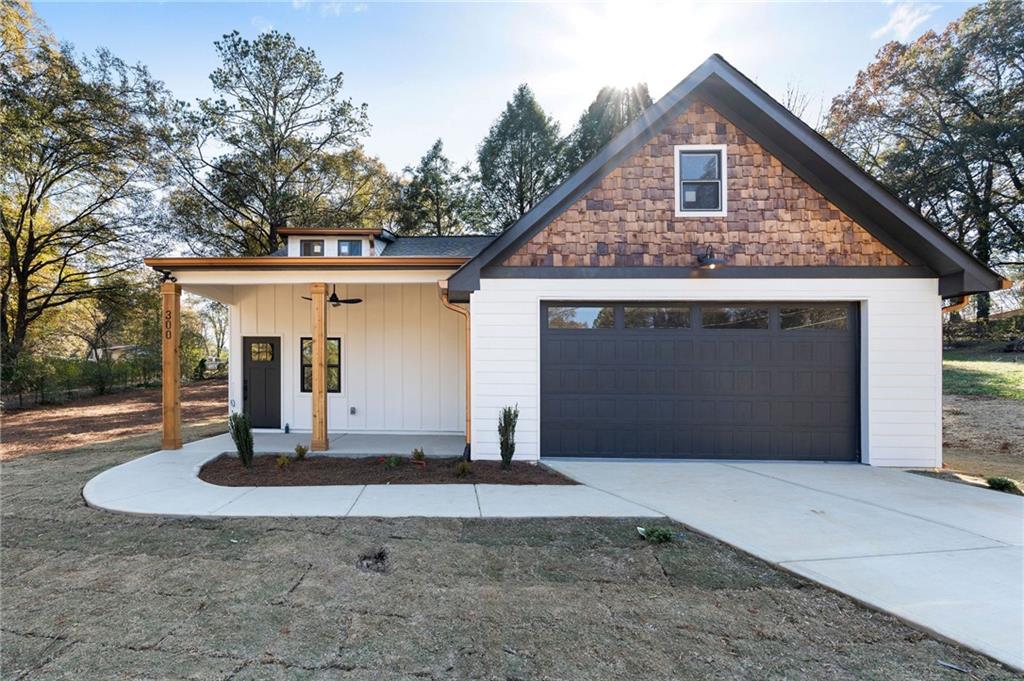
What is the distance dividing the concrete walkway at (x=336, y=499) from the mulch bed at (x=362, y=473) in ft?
0.66

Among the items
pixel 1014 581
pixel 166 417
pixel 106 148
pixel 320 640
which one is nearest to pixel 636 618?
pixel 320 640

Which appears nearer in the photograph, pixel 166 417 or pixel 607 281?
pixel 607 281

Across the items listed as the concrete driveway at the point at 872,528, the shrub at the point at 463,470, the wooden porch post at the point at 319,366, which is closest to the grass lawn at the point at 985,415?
the concrete driveway at the point at 872,528

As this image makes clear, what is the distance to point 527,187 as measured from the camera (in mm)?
24438

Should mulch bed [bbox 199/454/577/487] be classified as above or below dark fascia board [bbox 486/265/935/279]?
below

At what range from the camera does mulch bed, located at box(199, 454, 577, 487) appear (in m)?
6.19

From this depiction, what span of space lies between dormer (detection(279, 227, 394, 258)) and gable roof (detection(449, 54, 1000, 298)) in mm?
4724

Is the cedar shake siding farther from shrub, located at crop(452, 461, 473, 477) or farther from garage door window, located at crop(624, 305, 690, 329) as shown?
shrub, located at crop(452, 461, 473, 477)

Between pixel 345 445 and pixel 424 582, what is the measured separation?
544 cm

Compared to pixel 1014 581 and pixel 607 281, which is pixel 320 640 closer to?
pixel 1014 581

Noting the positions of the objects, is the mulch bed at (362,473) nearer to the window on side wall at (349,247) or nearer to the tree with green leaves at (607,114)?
the window on side wall at (349,247)

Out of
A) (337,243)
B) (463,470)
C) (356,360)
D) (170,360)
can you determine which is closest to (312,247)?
(337,243)

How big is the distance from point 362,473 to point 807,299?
7.44 metres

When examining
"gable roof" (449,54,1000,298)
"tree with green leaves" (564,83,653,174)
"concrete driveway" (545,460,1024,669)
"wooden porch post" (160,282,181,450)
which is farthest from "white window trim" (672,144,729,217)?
"tree with green leaves" (564,83,653,174)
